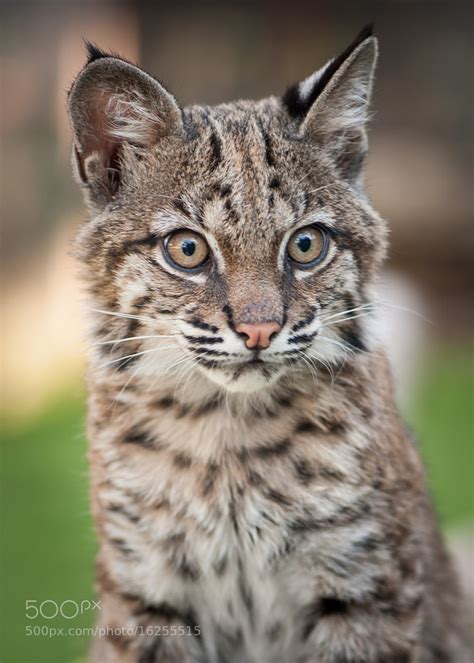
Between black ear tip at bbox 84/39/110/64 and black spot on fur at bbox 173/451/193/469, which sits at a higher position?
black ear tip at bbox 84/39/110/64

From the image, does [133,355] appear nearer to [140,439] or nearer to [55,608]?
[140,439]

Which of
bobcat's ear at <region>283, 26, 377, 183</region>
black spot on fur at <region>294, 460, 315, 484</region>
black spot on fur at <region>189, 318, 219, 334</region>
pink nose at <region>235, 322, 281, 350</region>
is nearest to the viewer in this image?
pink nose at <region>235, 322, 281, 350</region>

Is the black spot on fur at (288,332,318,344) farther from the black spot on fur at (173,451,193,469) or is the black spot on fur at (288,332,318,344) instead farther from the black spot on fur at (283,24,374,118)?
the black spot on fur at (283,24,374,118)

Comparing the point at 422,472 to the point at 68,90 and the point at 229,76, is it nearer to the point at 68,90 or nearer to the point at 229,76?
the point at 68,90

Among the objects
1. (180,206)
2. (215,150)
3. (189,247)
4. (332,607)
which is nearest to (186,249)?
(189,247)

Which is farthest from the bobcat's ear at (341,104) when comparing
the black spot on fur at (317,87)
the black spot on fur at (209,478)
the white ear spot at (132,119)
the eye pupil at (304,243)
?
the black spot on fur at (209,478)

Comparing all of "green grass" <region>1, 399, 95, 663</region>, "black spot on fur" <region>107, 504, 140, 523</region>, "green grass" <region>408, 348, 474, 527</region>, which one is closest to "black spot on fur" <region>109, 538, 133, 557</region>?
"black spot on fur" <region>107, 504, 140, 523</region>
